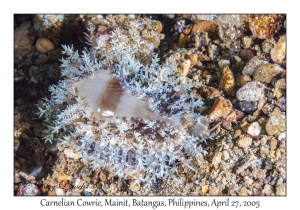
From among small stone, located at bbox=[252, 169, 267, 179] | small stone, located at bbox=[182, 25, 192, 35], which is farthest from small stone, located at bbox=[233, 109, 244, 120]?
small stone, located at bbox=[182, 25, 192, 35]

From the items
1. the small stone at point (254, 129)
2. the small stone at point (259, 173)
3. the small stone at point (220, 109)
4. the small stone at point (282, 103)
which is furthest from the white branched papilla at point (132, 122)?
the small stone at point (282, 103)

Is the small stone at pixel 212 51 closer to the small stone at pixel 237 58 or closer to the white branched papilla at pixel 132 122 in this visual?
the small stone at pixel 237 58

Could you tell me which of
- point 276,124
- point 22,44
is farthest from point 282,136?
point 22,44

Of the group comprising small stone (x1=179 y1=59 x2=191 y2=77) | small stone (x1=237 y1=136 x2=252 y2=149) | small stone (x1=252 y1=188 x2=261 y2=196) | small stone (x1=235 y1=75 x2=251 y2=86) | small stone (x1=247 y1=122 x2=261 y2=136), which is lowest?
small stone (x1=252 y1=188 x2=261 y2=196)

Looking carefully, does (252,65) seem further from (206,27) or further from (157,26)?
(157,26)

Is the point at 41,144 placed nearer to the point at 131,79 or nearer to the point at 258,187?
the point at 131,79

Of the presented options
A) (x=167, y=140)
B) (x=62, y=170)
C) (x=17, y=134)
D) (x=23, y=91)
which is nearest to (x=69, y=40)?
(x=23, y=91)

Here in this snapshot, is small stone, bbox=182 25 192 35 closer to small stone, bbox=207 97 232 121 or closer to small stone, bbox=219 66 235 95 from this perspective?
small stone, bbox=219 66 235 95
